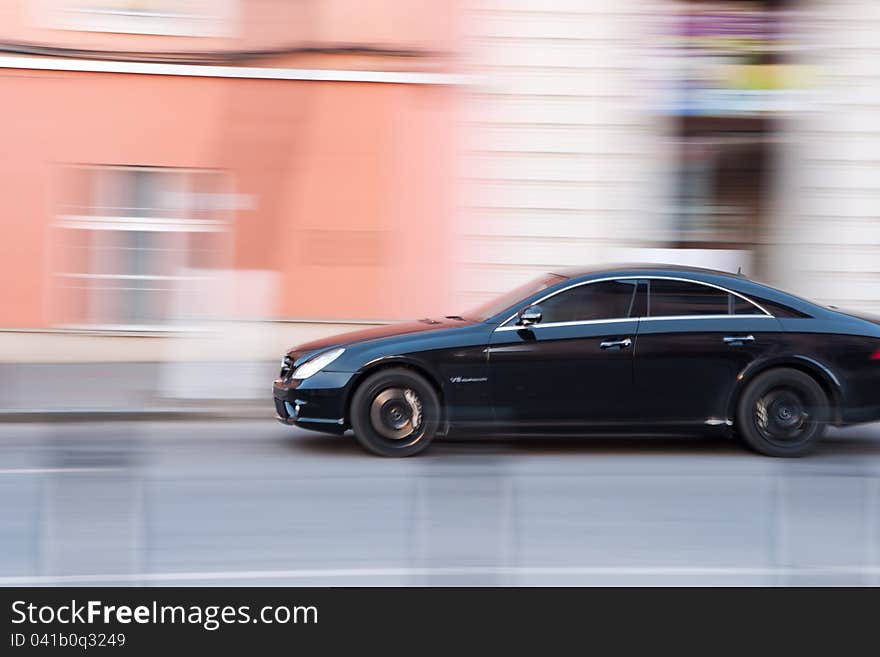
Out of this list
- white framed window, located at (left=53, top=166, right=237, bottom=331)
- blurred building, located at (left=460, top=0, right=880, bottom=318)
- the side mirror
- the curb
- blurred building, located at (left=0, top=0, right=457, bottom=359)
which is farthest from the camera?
white framed window, located at (left=53, top=166, right=237, bottom=331)

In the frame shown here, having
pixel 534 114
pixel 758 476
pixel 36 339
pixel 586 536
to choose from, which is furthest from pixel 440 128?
pixel 586 536

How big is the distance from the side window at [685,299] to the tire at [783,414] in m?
0.59

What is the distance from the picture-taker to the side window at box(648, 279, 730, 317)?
332 inches

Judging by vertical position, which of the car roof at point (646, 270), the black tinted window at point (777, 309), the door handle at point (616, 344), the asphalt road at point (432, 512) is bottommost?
the asphalt road at point (432, 512)

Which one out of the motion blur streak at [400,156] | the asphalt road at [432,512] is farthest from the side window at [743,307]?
the motion blur streak at [400,156]

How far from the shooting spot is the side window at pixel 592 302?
8414 mm

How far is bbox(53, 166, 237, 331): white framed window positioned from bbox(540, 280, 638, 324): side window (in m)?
6.20

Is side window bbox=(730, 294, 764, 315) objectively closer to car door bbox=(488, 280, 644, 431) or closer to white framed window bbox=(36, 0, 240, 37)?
car door bbox=(488, 280, 644, 431)

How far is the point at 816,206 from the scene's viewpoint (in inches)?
518

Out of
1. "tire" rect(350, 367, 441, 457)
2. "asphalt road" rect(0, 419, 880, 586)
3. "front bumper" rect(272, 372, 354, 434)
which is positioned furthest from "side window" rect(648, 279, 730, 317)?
"front bumper" rect(272, 372, 354, 434)

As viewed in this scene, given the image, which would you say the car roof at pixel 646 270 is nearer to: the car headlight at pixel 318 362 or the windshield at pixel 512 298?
the windshield at pixel 512 298

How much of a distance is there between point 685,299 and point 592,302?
0.66 metres

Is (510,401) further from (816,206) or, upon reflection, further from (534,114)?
(816,206)

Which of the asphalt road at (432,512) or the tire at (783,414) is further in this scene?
the tire at (783,414)
